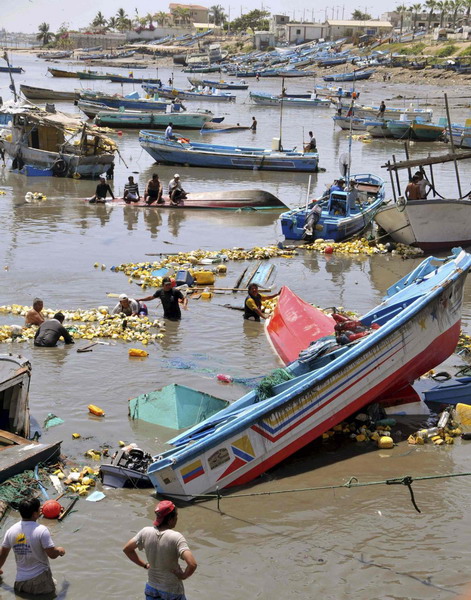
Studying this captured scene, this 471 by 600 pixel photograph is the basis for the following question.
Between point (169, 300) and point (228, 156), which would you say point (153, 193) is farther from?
point (169, 300)

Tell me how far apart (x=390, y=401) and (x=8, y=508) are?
17.2 feet

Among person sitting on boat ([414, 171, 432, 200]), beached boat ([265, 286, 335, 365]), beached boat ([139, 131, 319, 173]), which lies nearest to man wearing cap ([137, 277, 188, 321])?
beached boat ([265, 286, 335, 365])

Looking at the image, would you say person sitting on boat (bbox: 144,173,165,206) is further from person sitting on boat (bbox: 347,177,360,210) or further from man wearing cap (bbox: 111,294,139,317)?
man wearing cap (bbox: 111,294,139,317)

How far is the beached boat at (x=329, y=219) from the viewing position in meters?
22.1

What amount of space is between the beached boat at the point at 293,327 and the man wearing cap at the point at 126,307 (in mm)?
2499

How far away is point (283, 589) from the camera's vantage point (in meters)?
7.68

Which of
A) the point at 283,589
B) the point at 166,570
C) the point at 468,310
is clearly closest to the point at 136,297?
the point at 468,310

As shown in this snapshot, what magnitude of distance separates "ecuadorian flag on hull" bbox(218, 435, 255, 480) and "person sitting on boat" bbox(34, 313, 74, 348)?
5535 mm

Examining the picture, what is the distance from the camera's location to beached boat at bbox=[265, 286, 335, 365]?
1309 cm

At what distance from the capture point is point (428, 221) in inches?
833

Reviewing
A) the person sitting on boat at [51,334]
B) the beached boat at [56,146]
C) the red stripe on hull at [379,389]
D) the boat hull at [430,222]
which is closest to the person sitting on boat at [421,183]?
the boat hull at [430,222]

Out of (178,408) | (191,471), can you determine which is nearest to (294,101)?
(178,408)

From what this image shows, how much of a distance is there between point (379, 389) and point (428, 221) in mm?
11490

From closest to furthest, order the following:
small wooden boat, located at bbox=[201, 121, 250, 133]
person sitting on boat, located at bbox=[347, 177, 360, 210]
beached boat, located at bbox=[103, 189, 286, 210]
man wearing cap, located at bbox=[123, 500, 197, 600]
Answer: man wearing cap, located at bbox=[123, 500, 197, 600] → person sitting on boat, located at bbox=[347, 177, 360, 210] → beached boat, located at bbox=[103, 189, 286, 210] → small wooden boat, located at bbox=[201, 121, 250, 133]
